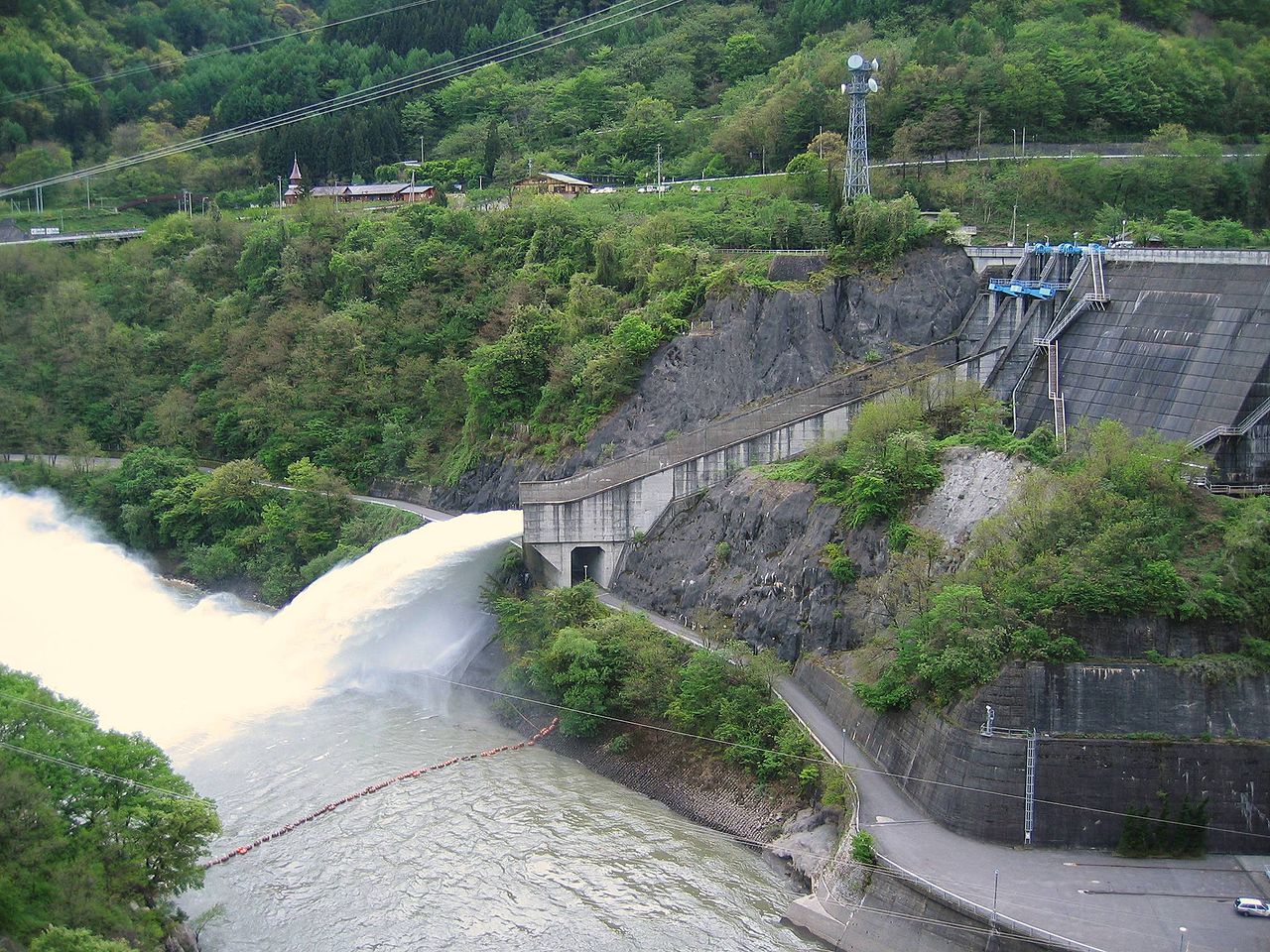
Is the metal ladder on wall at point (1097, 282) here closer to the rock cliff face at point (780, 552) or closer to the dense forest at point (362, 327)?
the rock cliff face at point (780, 552)

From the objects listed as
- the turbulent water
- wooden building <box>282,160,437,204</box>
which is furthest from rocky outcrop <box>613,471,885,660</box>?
wooden building <box>282,160,437,204</box>

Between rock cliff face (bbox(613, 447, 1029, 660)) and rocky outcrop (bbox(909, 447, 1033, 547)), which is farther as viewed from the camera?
rock cliff face (bbox(613, 447, 1029, 660))

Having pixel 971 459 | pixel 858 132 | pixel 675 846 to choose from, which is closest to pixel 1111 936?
pixel 675 846

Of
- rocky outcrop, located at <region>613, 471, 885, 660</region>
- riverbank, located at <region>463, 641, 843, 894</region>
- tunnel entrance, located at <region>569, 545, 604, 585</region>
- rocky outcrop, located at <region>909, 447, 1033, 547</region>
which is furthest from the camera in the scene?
tunnel entrance, located at <region>569, 545, 604, 585</region>

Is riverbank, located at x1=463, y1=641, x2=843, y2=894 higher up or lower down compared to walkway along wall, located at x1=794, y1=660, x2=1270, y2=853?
lower down

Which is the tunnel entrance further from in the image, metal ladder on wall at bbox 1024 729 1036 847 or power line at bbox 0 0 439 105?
power line at bbox 0 0 439 105

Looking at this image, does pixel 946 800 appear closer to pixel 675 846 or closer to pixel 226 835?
pixel 675 846

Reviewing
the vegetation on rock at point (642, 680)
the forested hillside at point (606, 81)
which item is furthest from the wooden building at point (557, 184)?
the vegetation on rock at point (642, 680)
